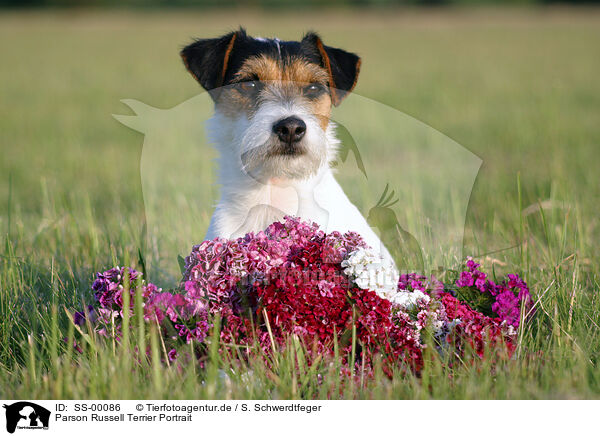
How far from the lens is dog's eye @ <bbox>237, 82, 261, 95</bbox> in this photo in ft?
13.7

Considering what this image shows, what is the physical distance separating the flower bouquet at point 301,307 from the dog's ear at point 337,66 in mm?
1269

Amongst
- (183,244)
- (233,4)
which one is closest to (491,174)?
(183,244)

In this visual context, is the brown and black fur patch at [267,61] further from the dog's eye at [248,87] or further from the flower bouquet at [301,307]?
the flower bouquet at [301,307]

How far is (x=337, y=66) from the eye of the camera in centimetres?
447

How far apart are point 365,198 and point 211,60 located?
5.18 ft

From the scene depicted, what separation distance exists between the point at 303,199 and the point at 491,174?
5.68 metres

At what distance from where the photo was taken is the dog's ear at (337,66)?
14.5ft

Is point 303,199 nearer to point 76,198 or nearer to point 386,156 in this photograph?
point 76,198

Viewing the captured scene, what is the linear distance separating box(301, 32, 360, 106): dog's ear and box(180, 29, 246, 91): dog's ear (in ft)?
1.84

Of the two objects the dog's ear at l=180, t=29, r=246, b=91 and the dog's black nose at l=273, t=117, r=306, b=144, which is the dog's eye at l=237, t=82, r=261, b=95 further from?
the dog's black nose at l=273, t=117, r=306, b=144

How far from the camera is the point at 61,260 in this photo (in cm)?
534
